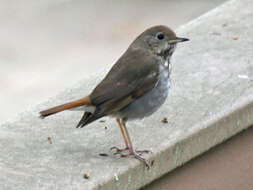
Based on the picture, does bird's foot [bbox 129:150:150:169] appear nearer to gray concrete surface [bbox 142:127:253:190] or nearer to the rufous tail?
gray concrete surface [bbox 142:127:253:190]

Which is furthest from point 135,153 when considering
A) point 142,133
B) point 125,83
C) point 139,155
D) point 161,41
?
point 161,41

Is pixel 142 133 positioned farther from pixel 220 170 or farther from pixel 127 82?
pixel 220 170

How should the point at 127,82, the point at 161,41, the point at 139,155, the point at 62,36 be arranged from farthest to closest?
the point at 62,36, the point at 161,41, the point at 127,82, the point at 139,155

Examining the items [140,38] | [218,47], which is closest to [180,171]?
[140,38]

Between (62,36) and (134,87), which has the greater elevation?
(134,87)

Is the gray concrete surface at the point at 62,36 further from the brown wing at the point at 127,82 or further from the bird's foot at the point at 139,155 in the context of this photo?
the bird's foot at the point at 139,155

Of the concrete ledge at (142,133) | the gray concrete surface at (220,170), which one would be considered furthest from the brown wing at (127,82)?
the gray concrete surface at (220,170)

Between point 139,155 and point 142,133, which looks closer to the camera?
point 139,155
